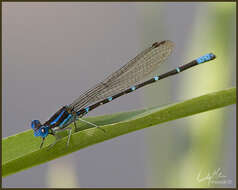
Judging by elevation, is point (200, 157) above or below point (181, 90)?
below

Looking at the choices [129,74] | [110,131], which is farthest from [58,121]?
[110,131]

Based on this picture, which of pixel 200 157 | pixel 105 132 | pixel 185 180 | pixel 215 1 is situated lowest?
pixel 185 180

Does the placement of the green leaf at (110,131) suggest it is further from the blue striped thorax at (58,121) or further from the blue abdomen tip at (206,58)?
the blue abdomen tip at (206,58)

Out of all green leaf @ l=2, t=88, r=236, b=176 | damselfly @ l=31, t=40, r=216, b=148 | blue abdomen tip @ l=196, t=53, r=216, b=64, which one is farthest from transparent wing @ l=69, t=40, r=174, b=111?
green leaf @ l=2, t=88, r=236, b=176

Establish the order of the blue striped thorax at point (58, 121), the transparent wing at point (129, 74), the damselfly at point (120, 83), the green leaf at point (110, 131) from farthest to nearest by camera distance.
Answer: the transparent wing at point (129, 74) < the damselfly at point (120, 83) < the blue striped thorax at point (58, 121) < the green leaf at point (110, 131)

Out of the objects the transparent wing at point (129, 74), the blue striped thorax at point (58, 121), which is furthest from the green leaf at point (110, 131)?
the transparent wing at point (129, 74)

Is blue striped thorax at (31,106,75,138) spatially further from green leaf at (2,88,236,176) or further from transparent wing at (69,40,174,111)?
green leaf at (2,88,236,176)

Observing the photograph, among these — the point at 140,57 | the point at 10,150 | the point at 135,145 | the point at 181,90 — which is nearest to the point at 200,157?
the point at 181,90

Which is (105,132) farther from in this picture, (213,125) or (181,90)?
(181,90)
